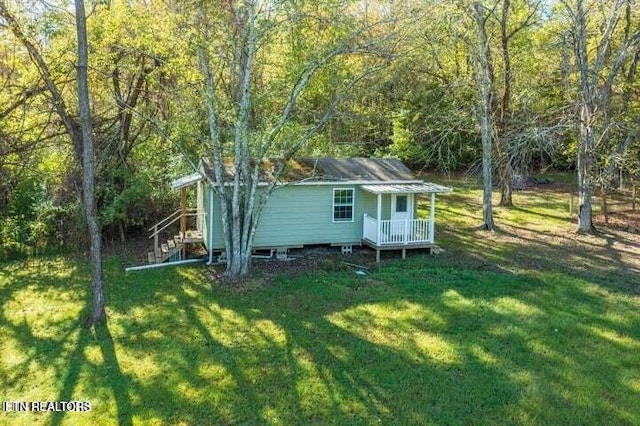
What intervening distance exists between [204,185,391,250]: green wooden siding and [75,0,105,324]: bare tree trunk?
13.7 ft

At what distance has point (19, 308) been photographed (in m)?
9.38

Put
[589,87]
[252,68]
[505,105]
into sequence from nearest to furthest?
[252,68], [589,87], [505,105]

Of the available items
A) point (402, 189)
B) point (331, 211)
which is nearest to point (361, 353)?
point (331, 211)

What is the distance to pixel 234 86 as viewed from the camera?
11.6 meters

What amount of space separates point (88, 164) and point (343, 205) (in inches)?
269

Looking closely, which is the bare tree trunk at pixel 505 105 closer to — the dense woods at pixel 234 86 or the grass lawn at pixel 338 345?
the dense woods at pixel 234 86

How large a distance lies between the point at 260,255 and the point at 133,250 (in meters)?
3.57

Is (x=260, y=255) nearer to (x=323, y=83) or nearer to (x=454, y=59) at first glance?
(x=323, y=83)

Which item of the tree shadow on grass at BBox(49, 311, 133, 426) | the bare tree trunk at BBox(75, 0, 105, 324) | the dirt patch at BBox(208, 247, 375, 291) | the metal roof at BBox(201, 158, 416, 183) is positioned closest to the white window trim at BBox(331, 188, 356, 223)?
the metal roof at BBox(201, 158, 416, 183)

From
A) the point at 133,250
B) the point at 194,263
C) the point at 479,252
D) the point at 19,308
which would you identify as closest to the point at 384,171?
the point at 479,252

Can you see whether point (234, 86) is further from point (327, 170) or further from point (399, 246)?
point (399, 246)

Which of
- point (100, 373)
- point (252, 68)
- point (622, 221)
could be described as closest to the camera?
point (100, 373)

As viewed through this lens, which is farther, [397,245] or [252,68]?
[397,245]

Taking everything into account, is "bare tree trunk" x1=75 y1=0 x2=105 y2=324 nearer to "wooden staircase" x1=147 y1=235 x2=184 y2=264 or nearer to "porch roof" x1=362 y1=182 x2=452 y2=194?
"wooden staircase" x1=147 y1=235 x2=184 y2=264
